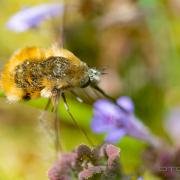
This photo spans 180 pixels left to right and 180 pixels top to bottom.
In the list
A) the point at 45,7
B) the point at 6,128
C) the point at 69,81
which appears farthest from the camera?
the point at 6,128

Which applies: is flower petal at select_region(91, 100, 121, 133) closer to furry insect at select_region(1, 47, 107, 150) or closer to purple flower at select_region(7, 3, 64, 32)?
furry insect at select_region(1, 47, 107, 150)

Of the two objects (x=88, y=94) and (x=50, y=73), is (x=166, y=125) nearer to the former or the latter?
(x=88, y=94)

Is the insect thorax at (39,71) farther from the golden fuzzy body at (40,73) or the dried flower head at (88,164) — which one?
the dried flower head at (88,164)

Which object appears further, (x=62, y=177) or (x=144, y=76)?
(x=144, y=76)

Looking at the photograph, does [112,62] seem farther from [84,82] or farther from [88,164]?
[88,164]

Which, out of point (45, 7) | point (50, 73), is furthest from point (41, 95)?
point (45, 7)

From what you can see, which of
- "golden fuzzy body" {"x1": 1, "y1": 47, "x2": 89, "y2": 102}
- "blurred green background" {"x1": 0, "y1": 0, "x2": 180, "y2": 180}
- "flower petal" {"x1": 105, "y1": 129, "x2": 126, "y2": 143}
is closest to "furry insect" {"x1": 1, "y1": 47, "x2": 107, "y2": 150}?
"golden fuzzy body" {"x1": 1, "y1": 47, "x2": 89, "y2": 102}

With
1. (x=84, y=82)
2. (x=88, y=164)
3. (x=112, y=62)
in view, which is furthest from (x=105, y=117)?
(x=112, y=62)

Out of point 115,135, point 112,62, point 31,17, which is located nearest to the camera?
point 115,135
